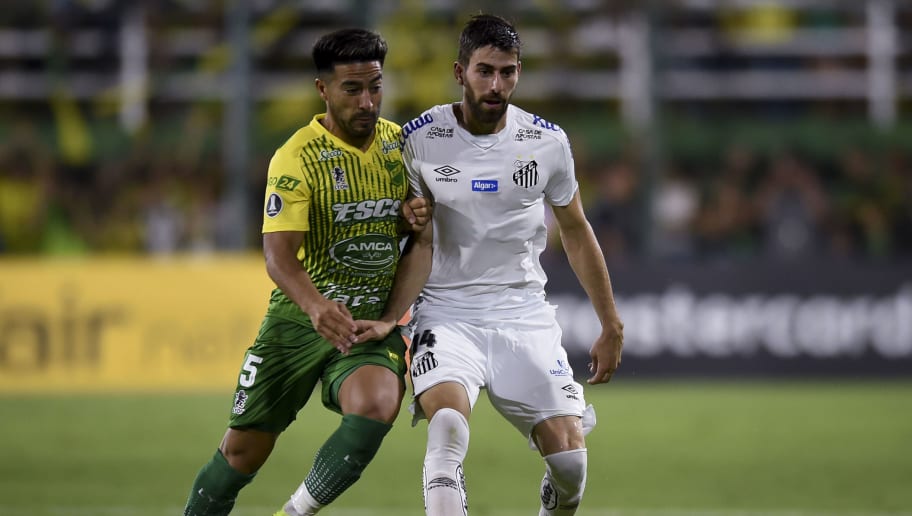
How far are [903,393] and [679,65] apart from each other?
14.8ft

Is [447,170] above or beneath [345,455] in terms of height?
above

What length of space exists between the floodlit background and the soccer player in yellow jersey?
7231 millimetres

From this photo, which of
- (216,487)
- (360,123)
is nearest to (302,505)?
(216,487)

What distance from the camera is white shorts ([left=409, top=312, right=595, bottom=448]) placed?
19.2 ft

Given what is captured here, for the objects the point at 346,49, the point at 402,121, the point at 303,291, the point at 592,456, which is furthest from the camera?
the point at 402,121

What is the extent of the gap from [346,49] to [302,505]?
6.35 ft

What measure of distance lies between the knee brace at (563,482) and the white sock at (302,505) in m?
1.00

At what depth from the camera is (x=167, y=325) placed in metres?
14.5

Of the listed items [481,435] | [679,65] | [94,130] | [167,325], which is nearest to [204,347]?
[167,325]

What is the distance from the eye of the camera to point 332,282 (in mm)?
5898

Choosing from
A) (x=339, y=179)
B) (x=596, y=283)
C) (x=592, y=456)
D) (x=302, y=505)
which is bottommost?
(x=592, y=456)

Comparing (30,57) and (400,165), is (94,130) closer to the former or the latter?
(30,57)

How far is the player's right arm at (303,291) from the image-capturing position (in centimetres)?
544

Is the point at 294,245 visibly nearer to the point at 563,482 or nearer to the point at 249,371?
the point at 249,371
